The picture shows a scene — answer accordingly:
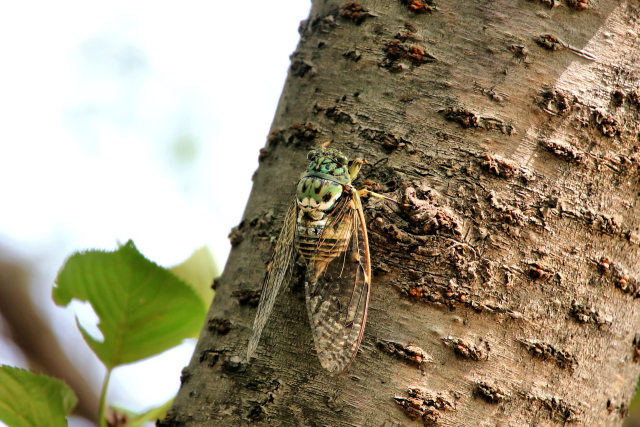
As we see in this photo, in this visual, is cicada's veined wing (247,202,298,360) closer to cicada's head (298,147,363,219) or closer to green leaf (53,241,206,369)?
cicada's head (298,147,363,219)

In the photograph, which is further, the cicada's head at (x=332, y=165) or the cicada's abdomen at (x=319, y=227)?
the cicada's abdomen at (x=319, y=227)

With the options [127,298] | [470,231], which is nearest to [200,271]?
[127,298]

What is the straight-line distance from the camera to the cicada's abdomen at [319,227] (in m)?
1.24

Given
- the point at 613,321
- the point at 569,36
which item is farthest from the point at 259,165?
the point at 613,321

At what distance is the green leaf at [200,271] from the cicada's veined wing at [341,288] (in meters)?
0.30

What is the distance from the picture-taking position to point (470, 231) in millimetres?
967

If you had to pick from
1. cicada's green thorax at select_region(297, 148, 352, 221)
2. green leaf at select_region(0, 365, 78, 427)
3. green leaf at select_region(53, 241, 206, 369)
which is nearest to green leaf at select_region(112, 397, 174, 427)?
green leaf at select_region(53, 241, 206, 369)

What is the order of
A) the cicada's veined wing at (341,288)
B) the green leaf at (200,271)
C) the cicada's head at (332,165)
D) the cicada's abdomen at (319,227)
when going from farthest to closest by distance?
the green leaf at (200,271), the cicada's abdomen at (319,227), the cicada's head at (332,165), the cicada's veined wing at (341,288)

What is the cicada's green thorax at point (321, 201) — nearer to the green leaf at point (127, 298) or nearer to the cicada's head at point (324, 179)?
the cicada's head at point (324, 179)

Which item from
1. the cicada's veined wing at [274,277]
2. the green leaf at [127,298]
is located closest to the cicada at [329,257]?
the cicada's veined wing at [274,277]

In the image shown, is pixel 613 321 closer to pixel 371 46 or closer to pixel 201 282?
pixel 371 46

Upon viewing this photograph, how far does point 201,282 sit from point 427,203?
686 millimetres

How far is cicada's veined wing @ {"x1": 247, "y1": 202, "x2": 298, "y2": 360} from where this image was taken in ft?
3.30

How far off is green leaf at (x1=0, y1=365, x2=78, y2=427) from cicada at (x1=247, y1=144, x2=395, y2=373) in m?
0.38
